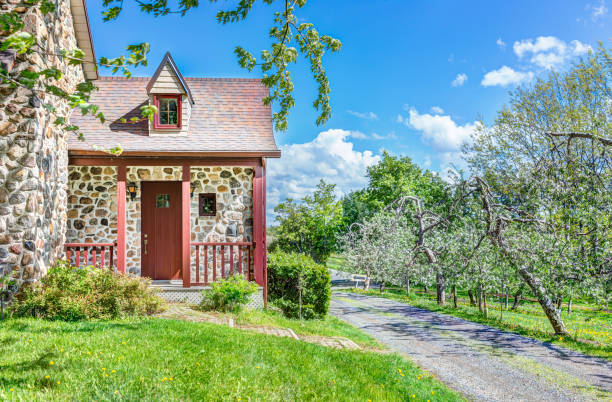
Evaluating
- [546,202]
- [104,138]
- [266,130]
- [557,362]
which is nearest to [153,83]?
[104,138]

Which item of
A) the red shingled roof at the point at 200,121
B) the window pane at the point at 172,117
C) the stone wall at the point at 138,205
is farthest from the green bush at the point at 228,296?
the window pane at the point at 172,117

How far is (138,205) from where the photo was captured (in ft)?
34.0

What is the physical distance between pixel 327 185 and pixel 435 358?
59.6 feet

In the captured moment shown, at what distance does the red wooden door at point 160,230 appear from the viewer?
10.4m

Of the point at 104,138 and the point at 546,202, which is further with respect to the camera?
the point at 104,138

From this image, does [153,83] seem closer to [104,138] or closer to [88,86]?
[104,138]

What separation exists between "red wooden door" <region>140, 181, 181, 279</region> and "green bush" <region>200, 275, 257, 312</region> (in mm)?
2258

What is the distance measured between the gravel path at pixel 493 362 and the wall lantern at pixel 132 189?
21.5 feet

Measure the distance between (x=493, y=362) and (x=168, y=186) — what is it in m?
8.26

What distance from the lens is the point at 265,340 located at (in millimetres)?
5965

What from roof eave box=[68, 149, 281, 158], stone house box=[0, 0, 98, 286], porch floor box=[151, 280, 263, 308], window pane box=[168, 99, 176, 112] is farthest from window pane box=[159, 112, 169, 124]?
porch floor box=[151, 280, 263, 308]

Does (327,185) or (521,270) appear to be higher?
(327,185)

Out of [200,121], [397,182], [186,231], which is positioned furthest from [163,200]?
[397,182]

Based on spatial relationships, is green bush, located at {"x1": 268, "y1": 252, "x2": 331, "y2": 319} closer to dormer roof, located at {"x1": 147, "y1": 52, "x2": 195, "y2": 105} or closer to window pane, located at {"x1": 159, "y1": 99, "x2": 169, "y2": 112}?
window pane, located at {"x1": 159, "y1": 99, "x2": 169, "y2": 112}
